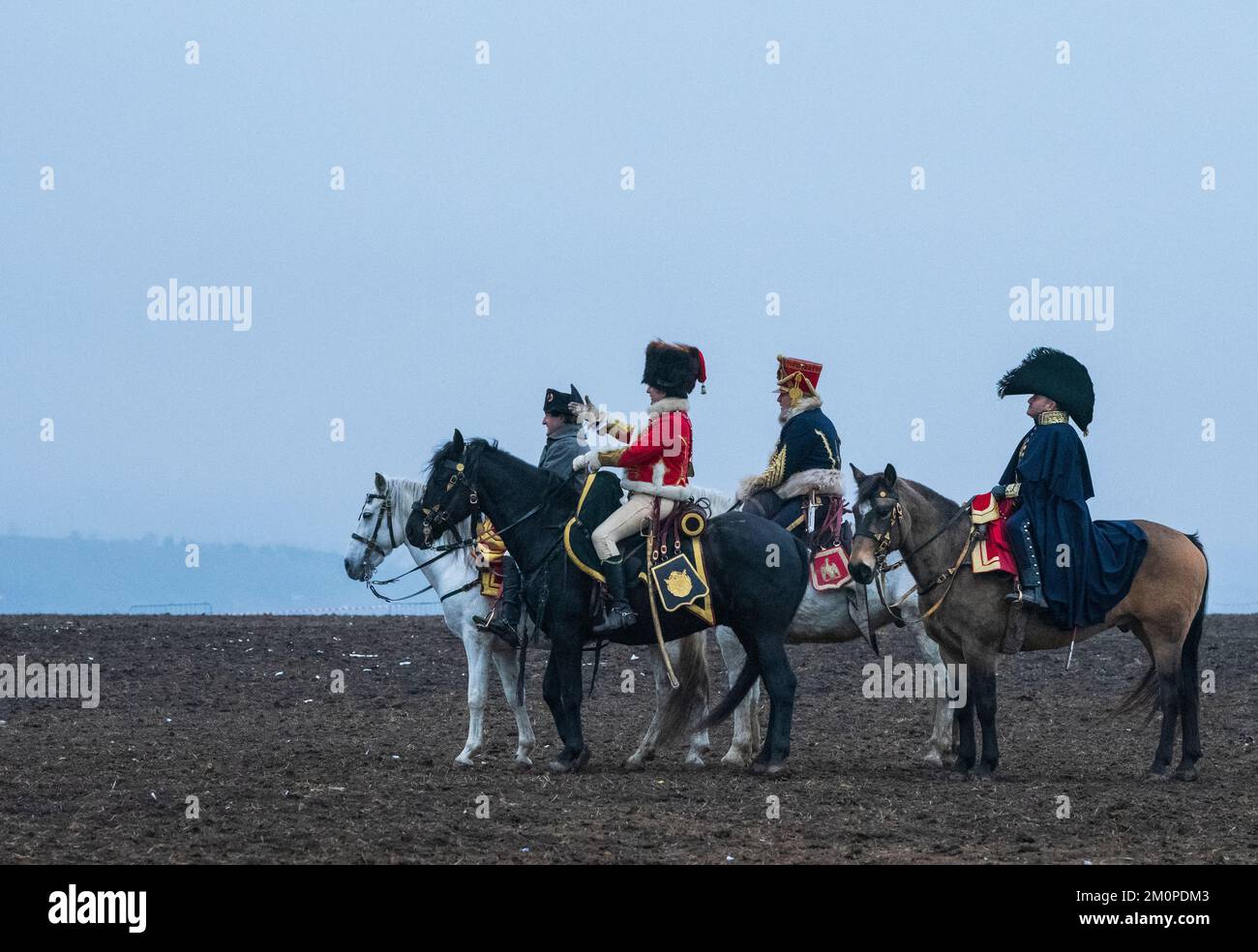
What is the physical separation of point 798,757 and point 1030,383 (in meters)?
3.61

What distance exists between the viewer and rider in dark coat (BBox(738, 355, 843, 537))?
13.1 metres

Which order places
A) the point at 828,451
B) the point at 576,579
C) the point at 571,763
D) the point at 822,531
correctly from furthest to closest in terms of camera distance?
→ the point at 828,451
the point at 822,531
the point at 571,763
the point at 576,579

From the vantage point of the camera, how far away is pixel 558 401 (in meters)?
13.2

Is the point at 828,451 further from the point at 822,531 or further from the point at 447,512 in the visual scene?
the point at 447,512

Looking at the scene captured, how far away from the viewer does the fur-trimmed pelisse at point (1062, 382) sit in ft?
41.3

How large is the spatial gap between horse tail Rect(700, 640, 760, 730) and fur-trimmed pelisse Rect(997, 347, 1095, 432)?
3.00 metres

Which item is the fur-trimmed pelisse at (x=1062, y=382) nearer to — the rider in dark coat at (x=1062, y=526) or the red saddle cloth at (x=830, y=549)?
the rider in dark coat at (x=1062, y=526)

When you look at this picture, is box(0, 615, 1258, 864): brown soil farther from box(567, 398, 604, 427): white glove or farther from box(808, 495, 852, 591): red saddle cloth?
box(567, 398, 604, 427): white glove

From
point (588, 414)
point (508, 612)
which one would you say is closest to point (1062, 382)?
point (588, 414)

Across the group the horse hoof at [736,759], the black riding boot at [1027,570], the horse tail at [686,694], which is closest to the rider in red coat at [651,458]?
the horse tail at [686,694]

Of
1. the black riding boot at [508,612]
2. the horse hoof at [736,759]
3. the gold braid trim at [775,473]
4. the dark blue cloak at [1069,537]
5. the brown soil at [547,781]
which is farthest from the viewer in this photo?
the gold braid trim at [775,473]

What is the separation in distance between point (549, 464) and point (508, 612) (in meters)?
1.32
